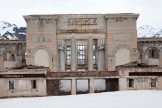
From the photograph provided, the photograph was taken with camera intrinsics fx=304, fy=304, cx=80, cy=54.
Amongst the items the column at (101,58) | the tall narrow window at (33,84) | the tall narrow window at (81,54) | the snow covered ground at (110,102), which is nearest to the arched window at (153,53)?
the column at (101,58)

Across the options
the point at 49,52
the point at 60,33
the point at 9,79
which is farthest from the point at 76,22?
the point at 9,79

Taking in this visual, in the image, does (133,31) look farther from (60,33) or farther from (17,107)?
(17,107)

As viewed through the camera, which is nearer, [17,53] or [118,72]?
[118,72]

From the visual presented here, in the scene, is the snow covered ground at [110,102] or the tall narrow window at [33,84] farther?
the tall narrow window at [33,84]

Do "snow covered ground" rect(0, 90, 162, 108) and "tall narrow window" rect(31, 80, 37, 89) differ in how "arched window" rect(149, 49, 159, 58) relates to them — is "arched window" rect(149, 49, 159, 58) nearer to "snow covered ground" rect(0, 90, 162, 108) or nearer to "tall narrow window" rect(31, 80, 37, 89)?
"snow covered ground" rect(0, 90, 162, 108)

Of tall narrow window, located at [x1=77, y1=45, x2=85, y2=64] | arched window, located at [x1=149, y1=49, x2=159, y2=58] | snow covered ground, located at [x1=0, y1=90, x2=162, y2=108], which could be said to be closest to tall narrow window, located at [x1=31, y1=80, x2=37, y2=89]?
snow covered ground, located at [x1=0, y1=90, x2=162, y2=108]

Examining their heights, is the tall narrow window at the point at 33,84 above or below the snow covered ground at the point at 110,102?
above

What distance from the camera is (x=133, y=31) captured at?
146ft

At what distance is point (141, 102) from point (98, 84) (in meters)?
20.7

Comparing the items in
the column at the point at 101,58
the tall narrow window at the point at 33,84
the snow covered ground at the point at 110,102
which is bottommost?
the snow covered ground at the point at 110,102

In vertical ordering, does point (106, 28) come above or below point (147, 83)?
above

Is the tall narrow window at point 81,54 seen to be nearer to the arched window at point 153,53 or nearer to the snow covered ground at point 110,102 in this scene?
the arched window at point 153,53

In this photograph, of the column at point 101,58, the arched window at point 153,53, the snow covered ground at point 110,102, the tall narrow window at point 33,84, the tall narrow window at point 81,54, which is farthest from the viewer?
the tall narrow window at point 81,54

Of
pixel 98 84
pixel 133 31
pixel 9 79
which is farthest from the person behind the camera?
pixel 98 84
